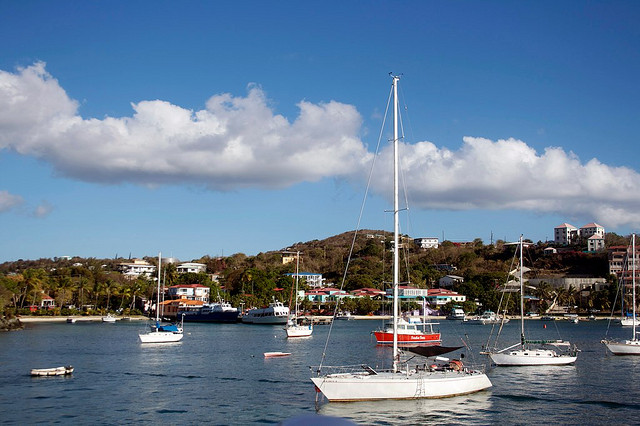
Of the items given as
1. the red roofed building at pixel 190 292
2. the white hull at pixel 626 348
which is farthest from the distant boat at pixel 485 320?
the white hull at pixel 626 348

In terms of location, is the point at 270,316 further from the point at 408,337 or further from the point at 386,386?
the point at 386,386

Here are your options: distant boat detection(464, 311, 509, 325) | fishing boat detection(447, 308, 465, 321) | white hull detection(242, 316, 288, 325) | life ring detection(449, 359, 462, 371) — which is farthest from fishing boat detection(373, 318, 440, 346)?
fishing boat detection(447, 308, 465, 321)

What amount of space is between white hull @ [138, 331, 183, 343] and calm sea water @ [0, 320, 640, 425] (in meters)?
9.00

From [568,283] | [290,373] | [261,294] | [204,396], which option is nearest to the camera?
[204,396]

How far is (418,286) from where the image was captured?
593ft

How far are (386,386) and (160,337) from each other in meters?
48.3

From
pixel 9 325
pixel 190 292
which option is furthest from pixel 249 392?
pixel 190 292

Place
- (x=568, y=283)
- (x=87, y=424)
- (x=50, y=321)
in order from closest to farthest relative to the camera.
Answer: (x=87, y=424) → (x=50, y=321) → (x=568, y=283)

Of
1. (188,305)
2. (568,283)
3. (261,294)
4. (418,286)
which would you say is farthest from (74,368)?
(568,283)

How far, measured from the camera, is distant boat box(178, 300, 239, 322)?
13312cm

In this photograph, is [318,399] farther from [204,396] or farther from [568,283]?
[568,283]

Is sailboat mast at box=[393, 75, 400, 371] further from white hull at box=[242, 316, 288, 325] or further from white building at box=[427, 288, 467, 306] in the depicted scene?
white building at box=[427, 288, 467, 306]

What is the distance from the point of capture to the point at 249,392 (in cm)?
3538

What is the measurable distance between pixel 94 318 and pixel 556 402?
119 meters
